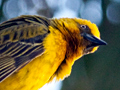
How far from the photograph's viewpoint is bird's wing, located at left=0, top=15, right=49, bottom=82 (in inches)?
81.7

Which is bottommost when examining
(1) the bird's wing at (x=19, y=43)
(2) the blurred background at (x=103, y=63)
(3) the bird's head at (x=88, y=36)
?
(2) the blurred background at (x=103, y=63)

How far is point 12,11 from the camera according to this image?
643 centimetres

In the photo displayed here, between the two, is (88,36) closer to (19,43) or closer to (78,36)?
(78,36)

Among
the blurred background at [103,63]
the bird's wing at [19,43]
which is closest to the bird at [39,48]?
the bird's wing at [19,43]

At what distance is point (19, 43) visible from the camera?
2.19 m

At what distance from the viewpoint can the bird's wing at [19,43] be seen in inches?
81.7

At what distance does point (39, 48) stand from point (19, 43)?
166mm

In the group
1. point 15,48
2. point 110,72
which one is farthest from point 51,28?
point 110,72

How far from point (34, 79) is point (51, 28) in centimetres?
44

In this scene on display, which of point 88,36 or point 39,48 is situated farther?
point 88,36

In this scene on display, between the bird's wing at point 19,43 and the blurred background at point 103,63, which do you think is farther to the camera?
the blurred background at point 103,63

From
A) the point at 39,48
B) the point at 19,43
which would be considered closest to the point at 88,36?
the point at 39,48

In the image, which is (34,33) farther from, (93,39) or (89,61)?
(89,61)

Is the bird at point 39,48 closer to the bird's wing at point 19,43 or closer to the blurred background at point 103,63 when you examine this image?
the bird's wing at point 19,43
